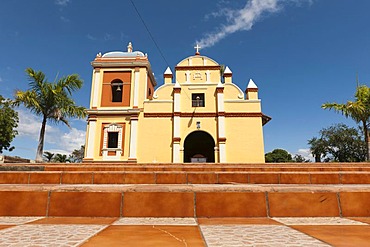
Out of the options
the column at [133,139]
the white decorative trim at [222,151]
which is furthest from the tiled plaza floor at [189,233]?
the column at [133,139]

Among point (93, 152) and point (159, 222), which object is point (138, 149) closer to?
point (93, 152)

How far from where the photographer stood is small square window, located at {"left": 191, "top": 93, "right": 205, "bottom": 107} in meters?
15.1

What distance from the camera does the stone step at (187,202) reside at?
226cm

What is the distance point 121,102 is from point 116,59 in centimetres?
344

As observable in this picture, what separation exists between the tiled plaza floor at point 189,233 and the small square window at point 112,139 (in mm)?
13159

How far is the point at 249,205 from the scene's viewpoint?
90.0 inches

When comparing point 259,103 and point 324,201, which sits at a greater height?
point 259,103

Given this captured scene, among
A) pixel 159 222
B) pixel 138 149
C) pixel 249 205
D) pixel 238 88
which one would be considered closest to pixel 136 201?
pixel 159 222

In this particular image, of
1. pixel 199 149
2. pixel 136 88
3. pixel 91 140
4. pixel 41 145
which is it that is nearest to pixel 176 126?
pixel 136 88

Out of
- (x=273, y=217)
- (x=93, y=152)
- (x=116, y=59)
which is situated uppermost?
(x=116, y=59)

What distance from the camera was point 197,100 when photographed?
49.9 feet

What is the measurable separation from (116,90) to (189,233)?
620 inches

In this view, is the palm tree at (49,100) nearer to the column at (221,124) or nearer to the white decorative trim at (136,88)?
the white decorative trim at (136,88)

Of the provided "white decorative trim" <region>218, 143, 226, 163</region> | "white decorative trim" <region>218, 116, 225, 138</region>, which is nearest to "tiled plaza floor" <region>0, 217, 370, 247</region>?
"white decorative trim" <region>218, 143, 226, 163</region>
